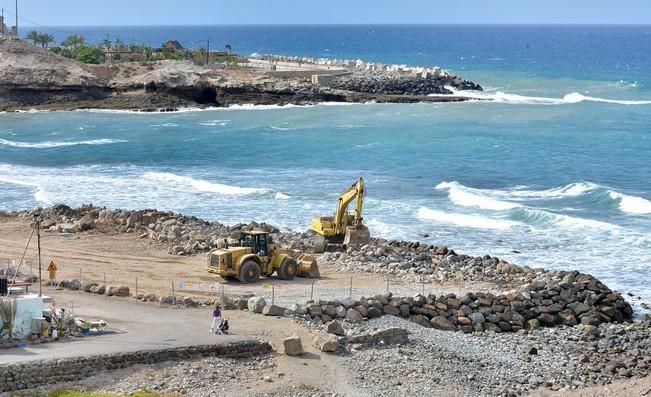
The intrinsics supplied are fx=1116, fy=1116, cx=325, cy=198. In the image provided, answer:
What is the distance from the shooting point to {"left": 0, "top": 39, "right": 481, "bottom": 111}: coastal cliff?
84438 mm

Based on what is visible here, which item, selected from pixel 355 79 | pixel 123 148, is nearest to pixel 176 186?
pixel 123 148

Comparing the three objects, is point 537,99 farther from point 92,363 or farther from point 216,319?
point 92,363

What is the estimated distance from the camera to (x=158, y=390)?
22.2m

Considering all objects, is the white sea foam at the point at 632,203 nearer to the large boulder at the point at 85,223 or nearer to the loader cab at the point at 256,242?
the loader cab at the point at 256,242

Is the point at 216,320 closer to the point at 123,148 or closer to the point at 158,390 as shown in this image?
the point at 158,390

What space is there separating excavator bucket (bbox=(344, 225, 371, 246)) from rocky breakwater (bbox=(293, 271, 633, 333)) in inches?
255

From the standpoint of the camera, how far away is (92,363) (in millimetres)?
22719

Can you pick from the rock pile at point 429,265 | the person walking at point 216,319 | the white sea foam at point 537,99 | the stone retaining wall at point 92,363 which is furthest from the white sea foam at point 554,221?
the white sea foam at point 537,99

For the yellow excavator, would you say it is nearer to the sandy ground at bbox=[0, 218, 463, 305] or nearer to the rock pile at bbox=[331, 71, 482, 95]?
the sandy ground at bbox=[0, 218, 463, 305]

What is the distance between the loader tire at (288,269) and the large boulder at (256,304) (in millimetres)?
4182

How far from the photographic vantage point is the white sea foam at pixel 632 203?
43750 mm

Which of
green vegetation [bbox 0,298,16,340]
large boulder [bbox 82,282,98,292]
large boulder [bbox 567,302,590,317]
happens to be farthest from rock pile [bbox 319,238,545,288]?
green vegetation [bbox 0,298,16,340]

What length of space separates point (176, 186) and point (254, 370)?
27.4 m

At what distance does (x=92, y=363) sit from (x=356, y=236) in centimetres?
1463
